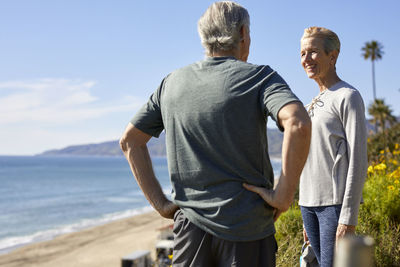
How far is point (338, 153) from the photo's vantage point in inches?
91.3

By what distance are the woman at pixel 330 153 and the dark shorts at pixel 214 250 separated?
0.72 m

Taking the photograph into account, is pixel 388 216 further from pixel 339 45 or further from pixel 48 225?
pixel 48 225

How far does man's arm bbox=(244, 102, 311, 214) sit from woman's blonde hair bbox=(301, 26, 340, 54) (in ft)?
3.71

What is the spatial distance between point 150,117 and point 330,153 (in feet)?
3.54

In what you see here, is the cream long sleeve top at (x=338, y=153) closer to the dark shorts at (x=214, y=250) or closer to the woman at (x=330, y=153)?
the woman at (x=330, y=153)

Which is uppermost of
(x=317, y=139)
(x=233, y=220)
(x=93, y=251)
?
(x=317, y=139)

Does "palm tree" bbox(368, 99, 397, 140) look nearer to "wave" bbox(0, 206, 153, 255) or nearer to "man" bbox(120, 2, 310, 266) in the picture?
"wave" bbox(0, 206, 153, 255)

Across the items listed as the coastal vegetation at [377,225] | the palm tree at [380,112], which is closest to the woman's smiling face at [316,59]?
the coastal vegetation at [377,225]

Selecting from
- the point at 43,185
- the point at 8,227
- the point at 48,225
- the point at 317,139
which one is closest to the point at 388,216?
the point at 317,139

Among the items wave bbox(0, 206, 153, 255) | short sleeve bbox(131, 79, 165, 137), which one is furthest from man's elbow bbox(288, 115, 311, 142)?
wave bbox(0, 206, 153, 255)

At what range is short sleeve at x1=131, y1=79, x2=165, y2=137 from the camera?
76.3 inches

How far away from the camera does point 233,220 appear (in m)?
1.60

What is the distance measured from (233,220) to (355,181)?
937 millimetres

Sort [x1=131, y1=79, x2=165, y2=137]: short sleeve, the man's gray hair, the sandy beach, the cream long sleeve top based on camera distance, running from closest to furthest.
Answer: the man's gray hair
[x1=131, y1=79, x2=165, y2=137]: short sleeve
the cream long sleeve top
the sandy beach
